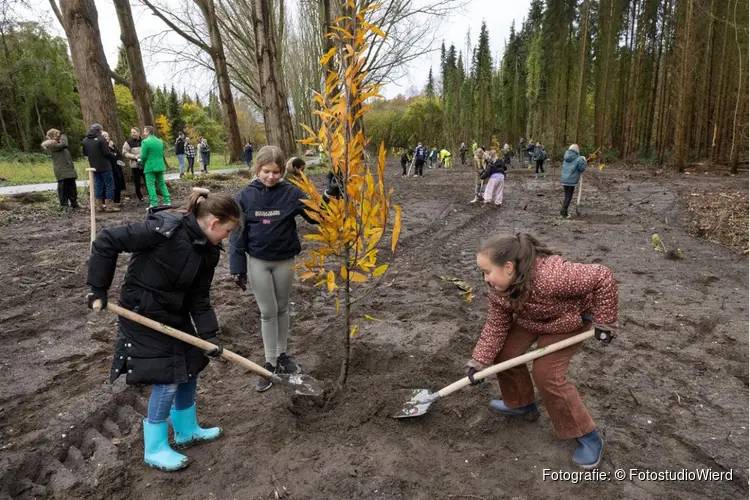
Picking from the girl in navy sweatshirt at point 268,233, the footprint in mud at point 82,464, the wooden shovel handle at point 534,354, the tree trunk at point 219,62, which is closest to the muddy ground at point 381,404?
the footprint in mud at point 82,464

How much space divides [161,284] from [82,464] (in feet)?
4.04

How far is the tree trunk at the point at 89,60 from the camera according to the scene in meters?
9.79

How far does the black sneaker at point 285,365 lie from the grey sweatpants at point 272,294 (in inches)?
1.6

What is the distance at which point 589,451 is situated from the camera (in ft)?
8.35

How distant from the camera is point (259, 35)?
320 inches

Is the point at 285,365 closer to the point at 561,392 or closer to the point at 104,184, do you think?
the point at 561,392

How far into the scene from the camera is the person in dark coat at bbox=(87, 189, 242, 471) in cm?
228

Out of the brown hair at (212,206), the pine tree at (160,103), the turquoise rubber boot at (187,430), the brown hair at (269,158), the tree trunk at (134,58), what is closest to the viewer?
the brown hair at (212,206)

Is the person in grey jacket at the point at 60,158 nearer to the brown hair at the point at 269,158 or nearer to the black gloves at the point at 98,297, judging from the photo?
the brown hair at the point at 269,158

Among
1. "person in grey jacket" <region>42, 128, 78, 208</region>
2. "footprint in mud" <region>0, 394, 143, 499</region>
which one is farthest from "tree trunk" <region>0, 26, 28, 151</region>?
"footprint in mud" <region>0, 394, 143, 499</region>

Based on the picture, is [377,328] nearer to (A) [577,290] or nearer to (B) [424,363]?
(B) [424,363]

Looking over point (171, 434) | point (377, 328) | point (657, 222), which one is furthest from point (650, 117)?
point (171, 434)

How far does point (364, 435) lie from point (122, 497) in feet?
4.50

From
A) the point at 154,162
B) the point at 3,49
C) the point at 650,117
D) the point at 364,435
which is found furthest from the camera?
the point at 3,49
